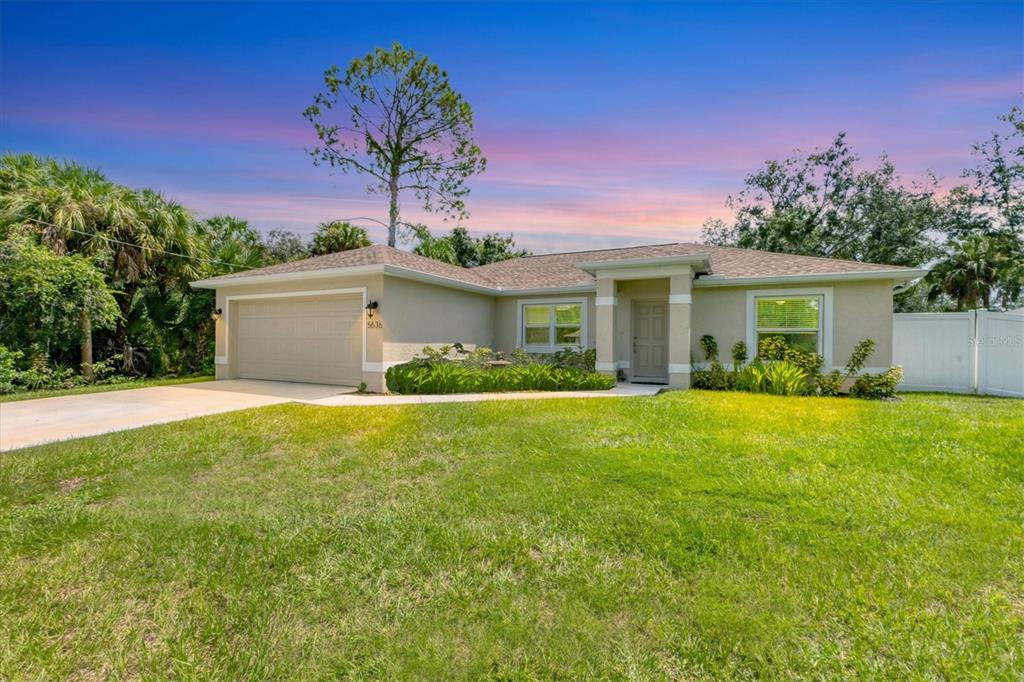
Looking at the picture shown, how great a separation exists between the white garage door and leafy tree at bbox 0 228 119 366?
3.34m

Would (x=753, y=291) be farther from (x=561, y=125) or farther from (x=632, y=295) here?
(x=561, y=125)

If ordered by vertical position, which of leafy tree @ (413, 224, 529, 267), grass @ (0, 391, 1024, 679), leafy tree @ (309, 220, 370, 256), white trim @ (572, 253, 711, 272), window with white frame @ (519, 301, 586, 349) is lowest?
grass @ (0, 391, 1024, 679)

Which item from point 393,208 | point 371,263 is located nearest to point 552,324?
point 371,263

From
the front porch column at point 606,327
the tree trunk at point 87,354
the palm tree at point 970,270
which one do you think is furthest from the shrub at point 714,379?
the palm tree at point 970,270

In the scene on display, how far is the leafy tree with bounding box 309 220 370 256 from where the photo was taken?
2058 cm

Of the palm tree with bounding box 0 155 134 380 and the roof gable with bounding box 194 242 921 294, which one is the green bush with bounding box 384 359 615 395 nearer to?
the roof gable with bounding box 194 242 921 294

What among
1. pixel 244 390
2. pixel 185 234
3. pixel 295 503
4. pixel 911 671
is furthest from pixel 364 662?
pixel 185 234

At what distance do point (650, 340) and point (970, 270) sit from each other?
17863mm

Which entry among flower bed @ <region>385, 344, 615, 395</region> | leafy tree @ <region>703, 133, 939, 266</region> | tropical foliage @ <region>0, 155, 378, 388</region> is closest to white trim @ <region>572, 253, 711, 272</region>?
flower bed @ <region>385, 344, 615, 395</region>

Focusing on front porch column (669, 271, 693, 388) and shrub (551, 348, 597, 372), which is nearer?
front porch column (669, 271, 693, 388)

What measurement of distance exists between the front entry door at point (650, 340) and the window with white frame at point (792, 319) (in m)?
2.38

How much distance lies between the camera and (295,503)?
426 cm

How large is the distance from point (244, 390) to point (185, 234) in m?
7.26

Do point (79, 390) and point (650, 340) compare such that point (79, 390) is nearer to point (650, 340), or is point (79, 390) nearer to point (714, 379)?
point (650, 340)
